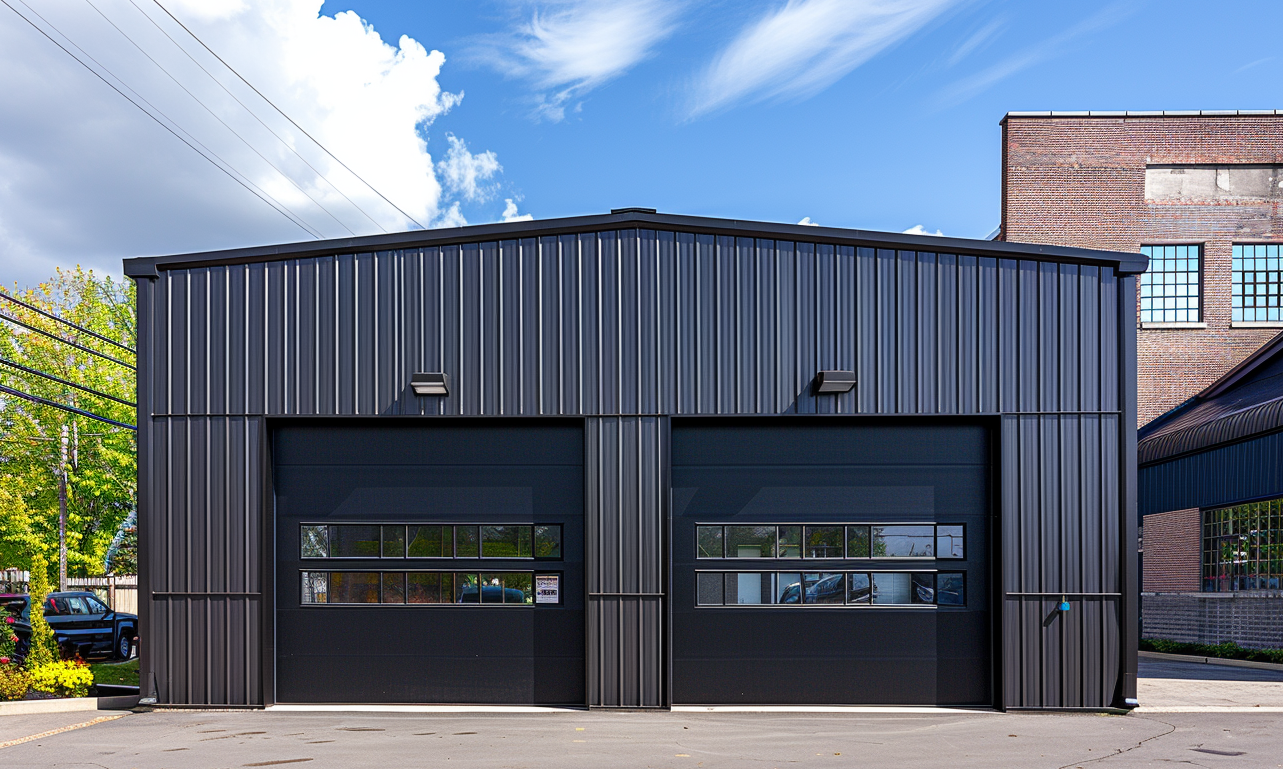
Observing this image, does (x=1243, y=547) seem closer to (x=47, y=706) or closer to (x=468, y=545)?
(x=468, y=545)

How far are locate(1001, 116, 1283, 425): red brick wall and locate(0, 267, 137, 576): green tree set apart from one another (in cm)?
3382

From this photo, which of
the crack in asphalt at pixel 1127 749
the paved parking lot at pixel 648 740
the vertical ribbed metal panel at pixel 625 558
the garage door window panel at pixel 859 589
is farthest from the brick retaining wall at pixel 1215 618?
the vertical ribbed metal panel at pixel 625 558

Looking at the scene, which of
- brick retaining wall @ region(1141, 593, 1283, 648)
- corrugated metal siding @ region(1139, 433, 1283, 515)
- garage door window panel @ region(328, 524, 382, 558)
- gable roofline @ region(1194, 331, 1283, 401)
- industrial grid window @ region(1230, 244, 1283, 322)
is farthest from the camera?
industrial grid window @ region(1230, 244, 1283, 322)

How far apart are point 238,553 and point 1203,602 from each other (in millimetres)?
21556

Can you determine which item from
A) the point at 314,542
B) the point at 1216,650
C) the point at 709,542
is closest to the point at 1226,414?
the point at 1216,650

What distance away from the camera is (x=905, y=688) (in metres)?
12.5

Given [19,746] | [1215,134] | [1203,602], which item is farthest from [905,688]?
[1215,134]

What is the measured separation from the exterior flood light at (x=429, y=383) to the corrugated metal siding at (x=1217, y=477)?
15.8 metres

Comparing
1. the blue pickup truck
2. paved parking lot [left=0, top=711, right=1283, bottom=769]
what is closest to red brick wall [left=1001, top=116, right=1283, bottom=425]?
paved parking lot [left=0, top=711, right=1283, bottom=769]

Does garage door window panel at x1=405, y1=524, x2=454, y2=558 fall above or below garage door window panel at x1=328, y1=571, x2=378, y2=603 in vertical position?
above

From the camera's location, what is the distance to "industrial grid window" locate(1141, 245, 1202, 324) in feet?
90.5

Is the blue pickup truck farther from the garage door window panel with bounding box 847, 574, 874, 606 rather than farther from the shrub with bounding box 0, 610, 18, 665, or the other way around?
the garage door window panel with bounding box 847, 574, 874, 606

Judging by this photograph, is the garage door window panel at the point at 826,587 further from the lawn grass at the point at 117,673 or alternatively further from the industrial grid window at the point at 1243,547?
the industrial grid window at the point at 1243,547

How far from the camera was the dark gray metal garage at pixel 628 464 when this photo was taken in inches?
487
